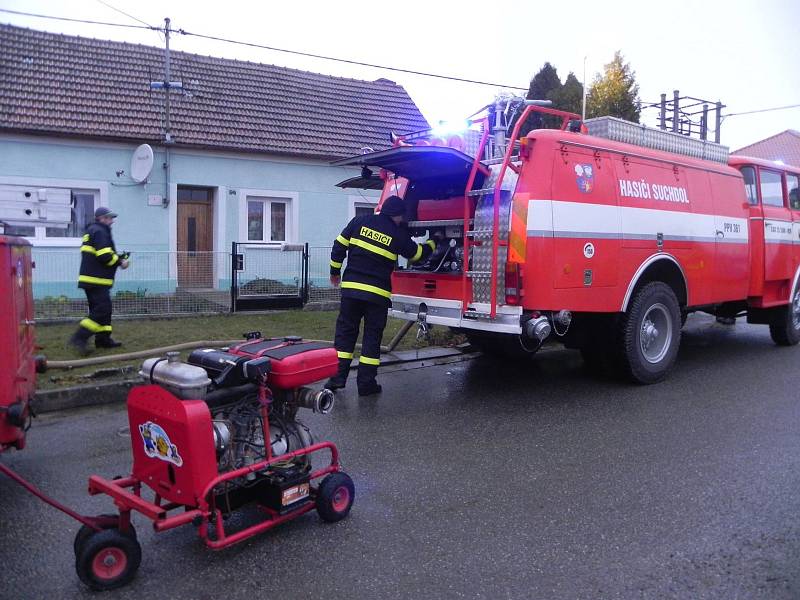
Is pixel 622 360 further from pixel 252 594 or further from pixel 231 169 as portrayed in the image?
pixel 231 169

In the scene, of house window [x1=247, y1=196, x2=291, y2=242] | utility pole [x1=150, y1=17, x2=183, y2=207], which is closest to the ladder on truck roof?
utility pole [x1=150, y1=17, x2=183, y2=207]

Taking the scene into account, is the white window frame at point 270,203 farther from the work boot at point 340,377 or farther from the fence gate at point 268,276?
the work boot at point 340,377

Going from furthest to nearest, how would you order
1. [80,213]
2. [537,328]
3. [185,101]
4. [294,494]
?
[185,101]
[80,213]
[537,328]
[294,494]

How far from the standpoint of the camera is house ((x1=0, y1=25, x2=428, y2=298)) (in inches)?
460

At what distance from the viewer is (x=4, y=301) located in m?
3.88

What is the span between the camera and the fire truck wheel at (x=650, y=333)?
6.66 meters

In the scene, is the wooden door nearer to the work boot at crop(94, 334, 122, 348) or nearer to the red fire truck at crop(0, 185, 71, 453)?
the work boot at crop(94, 334, 122, 348)

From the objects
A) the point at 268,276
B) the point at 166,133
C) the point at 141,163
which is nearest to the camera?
the point at 268,276

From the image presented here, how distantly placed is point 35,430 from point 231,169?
9.06 metres

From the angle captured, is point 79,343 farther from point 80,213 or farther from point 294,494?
point 80,213

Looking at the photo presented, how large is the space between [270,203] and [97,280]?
6.88m

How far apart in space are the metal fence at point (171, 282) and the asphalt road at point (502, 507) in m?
4.62

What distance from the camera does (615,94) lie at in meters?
24.6

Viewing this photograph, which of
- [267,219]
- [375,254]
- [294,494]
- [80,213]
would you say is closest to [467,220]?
[375,254]
